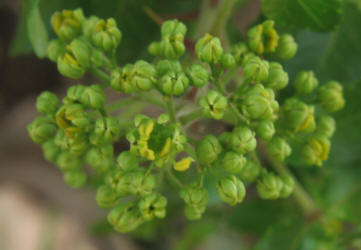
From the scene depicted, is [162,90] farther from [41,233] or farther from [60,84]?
[60,84]

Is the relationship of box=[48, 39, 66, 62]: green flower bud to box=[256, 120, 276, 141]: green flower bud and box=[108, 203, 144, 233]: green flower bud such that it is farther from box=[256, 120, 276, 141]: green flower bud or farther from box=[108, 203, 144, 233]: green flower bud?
box=[256, 120, 276, 141]: green flower bud

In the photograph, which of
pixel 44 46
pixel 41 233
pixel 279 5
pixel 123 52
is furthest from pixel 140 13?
pixel 41 233

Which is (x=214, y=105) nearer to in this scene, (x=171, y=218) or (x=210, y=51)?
(x=210, y=51)

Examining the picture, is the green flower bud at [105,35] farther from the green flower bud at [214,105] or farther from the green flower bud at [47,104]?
the green flower bud at [214,105]

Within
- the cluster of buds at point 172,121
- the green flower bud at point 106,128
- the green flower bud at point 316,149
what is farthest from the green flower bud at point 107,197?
the green flower bud at point 316,149

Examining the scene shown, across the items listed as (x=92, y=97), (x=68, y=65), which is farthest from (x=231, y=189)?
(x=68, y=65)

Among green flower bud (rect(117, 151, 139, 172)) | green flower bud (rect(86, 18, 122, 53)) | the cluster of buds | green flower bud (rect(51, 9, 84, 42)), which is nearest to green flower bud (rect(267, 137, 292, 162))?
the cluster of buds
